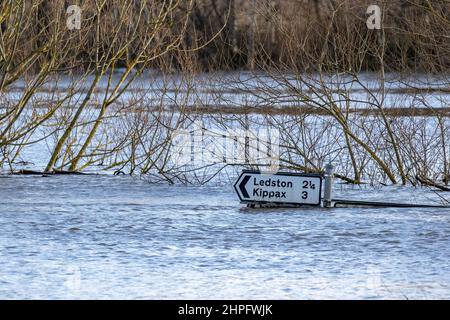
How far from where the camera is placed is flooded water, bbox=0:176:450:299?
8805 millimetres

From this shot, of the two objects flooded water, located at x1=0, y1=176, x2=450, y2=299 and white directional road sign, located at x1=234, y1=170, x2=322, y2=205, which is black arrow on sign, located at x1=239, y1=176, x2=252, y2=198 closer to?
white directional road sign, located at x1=234, y1=170, x2=322, y2=205

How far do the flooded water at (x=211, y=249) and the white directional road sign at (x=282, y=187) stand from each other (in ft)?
0.62

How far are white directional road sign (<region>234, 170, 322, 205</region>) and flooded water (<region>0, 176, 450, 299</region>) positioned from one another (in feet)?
0.62

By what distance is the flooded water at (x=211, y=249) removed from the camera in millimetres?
8805

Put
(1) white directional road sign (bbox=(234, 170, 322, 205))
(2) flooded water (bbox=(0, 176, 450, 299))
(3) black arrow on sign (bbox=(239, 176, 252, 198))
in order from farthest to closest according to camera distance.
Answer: (3) black arrow on sign (bbox=(239, 176, 252, 198))
(1) white directional road sign (bbox=(234, 170, 322, 205))
(2) flooded water (bbox=(0, 176, 450, 299))

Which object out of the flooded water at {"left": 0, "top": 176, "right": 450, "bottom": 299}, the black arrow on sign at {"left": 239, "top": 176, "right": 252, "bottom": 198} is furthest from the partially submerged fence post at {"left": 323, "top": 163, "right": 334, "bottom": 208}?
the black arrow on sign at {"left": 239, "top": 176, "right": 252, "bottom": 198}

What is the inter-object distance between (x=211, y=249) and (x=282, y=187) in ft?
8.90

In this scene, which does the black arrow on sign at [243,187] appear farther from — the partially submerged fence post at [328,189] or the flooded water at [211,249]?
the partially submerged fence post at [328,189]

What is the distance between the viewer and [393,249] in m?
10.8

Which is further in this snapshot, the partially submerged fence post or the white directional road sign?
the partially submerged fence post

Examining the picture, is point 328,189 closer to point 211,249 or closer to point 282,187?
point 282,187

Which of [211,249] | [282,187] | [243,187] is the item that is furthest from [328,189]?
[211,249]

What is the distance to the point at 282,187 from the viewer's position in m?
13.3
